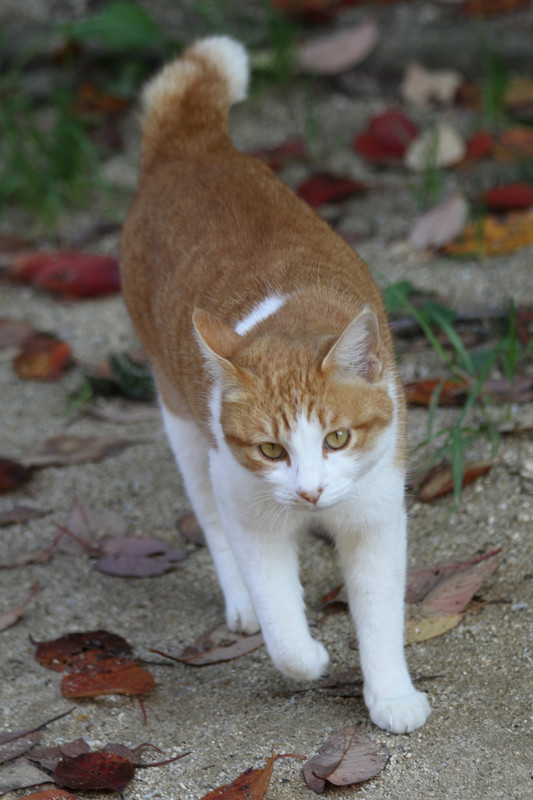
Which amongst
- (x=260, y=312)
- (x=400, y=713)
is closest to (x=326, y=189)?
(x=260, y=312)

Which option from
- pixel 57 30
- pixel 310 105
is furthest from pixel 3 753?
pixel 57 30

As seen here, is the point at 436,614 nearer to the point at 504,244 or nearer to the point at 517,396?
the point at 517,396

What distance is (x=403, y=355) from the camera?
12.1 ft

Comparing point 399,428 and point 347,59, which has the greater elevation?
point 399,428

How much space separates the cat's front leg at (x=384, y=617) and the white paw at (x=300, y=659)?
0.10m

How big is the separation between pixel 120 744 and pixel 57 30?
388cm

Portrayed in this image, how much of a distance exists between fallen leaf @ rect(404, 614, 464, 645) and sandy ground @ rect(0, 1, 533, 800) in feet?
0.06

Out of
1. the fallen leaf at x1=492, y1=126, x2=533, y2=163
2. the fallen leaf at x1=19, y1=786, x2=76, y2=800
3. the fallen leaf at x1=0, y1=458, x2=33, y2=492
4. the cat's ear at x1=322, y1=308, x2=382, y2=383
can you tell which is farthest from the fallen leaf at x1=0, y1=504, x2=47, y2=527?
the fallen leaf at x1=492, y1=126, x2=533, y2=163

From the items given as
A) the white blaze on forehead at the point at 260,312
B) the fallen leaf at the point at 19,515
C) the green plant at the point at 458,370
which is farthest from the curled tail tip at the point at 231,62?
the fallen leaf at the point at 19,515

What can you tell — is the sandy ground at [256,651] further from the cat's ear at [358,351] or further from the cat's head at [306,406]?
the cat's ear at [358,351]

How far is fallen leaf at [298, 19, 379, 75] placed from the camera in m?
5.27

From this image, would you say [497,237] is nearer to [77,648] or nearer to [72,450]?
[72,450]

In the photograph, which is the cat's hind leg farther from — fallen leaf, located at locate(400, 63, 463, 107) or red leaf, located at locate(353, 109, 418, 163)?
fallen leaf, located at locate(400, 63, 463, 107)

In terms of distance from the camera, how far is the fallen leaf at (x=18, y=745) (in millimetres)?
2273
